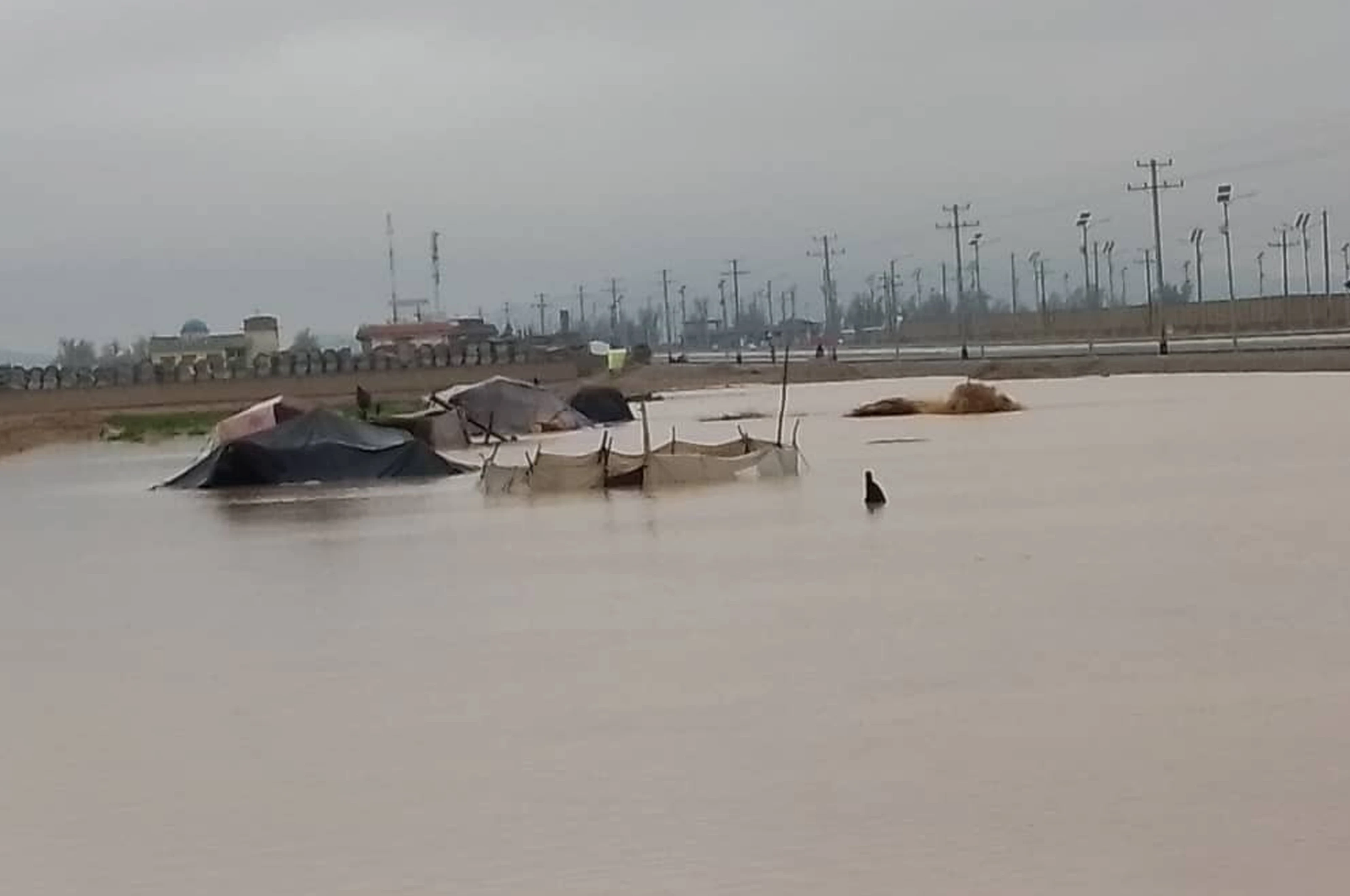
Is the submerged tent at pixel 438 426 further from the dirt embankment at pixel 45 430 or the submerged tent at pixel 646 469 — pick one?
the dirt embankment at pixel 45 430

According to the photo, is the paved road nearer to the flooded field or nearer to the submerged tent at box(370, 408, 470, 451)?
the submerged tent at box(370, 408, 470, 451)

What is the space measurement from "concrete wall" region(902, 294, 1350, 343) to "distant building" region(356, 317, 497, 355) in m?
19.2

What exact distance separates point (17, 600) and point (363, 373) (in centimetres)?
4210

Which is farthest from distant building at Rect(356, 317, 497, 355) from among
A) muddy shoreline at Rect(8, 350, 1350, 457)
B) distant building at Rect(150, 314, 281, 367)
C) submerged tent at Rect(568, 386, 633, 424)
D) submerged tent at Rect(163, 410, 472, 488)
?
submerged tent at Rect(163, 410, 472, 488)

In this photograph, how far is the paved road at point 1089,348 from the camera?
48781mm

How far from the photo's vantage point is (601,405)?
4081 centimetres

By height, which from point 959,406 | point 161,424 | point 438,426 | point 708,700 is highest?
point 438,426

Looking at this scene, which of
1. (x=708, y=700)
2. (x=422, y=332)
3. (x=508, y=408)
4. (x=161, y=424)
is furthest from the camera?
(x=422, y=332)

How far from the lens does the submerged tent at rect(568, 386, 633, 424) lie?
40.4 metres

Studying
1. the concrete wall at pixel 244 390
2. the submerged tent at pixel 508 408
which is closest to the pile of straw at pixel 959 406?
the submerged tent at pixel 508 408

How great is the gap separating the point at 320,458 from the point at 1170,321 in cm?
6076

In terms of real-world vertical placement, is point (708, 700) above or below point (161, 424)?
below

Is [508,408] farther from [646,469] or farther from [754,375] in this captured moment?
[754,375]

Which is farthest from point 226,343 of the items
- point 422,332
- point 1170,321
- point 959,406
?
point 959,406
